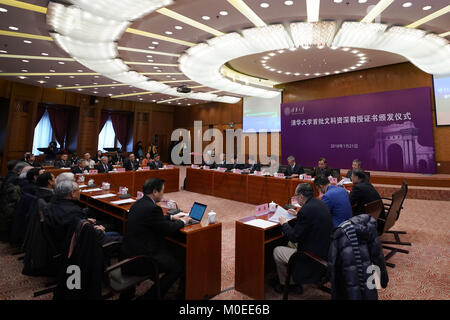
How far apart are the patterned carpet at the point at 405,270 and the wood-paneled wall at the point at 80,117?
803 centimetres

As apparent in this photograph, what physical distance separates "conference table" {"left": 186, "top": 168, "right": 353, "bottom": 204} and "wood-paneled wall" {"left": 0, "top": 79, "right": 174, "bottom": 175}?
23.5 feet

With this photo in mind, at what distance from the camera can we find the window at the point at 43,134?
10453mm

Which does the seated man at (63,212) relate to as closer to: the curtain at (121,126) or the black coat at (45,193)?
the black coat at (45,193)

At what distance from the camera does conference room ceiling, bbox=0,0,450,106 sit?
3932 millimetres

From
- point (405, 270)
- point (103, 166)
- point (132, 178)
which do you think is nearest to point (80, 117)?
point (103, 166)

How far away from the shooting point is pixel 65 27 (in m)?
3.92

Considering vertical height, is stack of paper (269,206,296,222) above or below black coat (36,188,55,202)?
below

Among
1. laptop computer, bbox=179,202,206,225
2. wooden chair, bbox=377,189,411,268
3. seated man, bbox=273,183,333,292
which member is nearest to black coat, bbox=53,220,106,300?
laptop computer, bbox=179,202,206,225

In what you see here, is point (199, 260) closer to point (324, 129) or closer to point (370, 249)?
point (370, 249)

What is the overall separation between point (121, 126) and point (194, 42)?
956 centimetres

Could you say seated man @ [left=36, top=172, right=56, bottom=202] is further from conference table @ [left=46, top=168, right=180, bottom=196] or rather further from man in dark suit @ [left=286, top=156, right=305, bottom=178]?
man in dark suit @ [left=286, top=156, right=305, bottom=178]

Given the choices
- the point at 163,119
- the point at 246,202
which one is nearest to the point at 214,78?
the point at 246,202

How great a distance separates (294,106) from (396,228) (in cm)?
646

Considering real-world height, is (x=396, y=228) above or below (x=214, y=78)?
below
